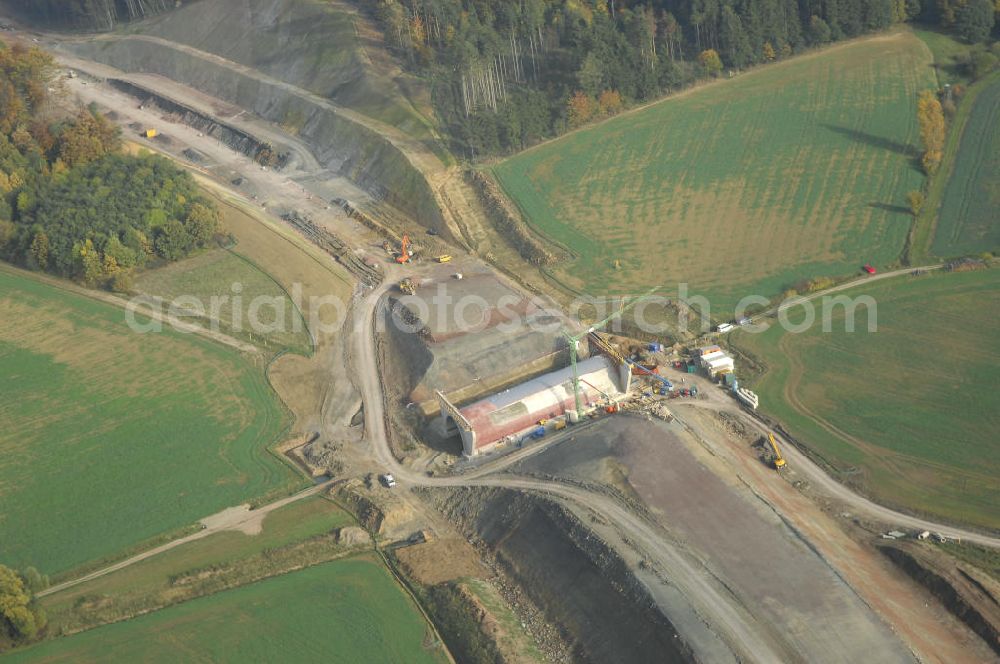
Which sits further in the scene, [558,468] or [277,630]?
[558,468]

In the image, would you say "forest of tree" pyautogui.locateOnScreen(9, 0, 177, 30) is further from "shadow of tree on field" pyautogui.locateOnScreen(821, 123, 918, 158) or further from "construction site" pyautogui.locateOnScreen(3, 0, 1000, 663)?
"shadow of tree on field" pyautogui.locateOnScreen(821, 123, 918, 158)

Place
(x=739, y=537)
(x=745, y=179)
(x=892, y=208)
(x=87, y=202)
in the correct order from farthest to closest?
(x=745, y=179), (x=87, y=202), (x=892, y=208), (x=739, y=537)

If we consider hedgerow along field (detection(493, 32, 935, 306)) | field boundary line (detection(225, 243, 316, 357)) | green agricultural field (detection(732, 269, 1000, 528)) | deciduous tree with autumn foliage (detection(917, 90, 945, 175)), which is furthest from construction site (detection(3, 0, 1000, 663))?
deciduous tree with autumn foliage (detection(917, 90, 945, 175))

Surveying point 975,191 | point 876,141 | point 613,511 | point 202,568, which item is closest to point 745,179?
point 876,141

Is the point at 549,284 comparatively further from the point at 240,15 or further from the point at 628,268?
the point at 240,15

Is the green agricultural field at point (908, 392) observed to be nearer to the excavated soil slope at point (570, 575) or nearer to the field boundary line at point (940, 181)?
the field boundary line at point (940, 181)

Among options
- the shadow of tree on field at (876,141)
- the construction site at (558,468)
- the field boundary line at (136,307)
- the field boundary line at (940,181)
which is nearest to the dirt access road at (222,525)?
the construction site at (558,468)

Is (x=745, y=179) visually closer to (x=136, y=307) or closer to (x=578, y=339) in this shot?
(x=578, y=339)
